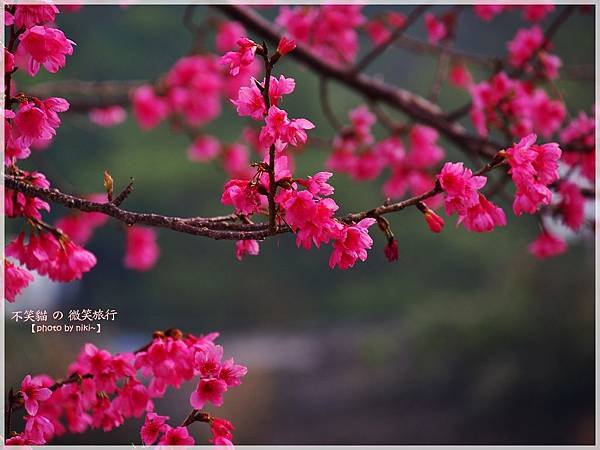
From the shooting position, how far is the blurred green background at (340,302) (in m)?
2.95

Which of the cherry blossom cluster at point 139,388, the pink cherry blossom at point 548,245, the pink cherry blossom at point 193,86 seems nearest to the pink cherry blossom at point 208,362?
the cherry blossom cluster at point 139,388

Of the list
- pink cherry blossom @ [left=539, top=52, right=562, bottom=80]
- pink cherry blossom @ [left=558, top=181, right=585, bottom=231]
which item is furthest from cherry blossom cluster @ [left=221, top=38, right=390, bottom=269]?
pink cherry blossom @ [left=539, top=52, right=562, bottom=80]

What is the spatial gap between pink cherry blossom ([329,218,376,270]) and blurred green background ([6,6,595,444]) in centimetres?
179

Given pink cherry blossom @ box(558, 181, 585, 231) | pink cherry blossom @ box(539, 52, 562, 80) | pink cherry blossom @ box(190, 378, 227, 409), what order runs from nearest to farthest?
pink cherry blossom @ box(190, 378, 227, 409)
pink cherry blossom @ box(558, 181, 585, 231)
pink cherry blossom @ box(539, 52, 562, 80)

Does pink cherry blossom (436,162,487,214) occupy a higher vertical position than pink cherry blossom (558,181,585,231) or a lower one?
lower

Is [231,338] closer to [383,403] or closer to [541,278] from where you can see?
[383,403]

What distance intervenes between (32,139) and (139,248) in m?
0.94

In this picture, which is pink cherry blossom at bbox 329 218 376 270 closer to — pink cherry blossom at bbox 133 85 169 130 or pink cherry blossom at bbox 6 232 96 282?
pink cherry blossom at bbox 6 232 96 282

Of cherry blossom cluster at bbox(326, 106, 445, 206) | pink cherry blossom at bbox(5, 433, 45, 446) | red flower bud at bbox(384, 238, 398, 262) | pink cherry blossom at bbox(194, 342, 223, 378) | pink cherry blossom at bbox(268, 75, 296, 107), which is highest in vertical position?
cherry blossom cluster at bbox(326, 106, 445, 206)

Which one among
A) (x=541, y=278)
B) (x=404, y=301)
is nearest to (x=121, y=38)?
A: (x=404, y=301)

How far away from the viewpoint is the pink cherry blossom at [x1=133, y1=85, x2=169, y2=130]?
1.87 meters

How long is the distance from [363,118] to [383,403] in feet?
7.52

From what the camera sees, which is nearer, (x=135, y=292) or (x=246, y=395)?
(x=246, y=395)

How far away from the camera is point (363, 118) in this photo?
1.47 meters
